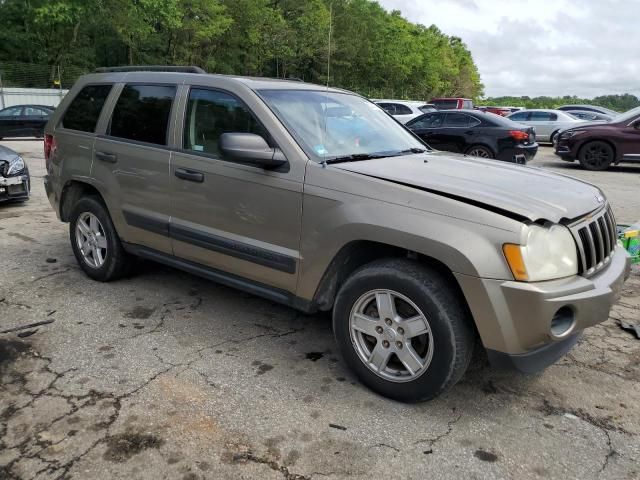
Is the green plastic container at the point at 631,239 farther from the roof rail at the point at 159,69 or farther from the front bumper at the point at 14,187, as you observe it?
the front bumper at the point at 14,187

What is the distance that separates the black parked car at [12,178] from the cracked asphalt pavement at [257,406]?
3823 millimetres

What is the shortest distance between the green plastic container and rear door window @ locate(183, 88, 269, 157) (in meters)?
2.90

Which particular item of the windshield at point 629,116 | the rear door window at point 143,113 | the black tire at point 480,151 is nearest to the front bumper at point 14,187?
the rear door window at point 143,113

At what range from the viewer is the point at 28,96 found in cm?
2756

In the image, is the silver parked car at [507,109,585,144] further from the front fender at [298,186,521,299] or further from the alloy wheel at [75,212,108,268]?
the front fender at [298,186,521,299]

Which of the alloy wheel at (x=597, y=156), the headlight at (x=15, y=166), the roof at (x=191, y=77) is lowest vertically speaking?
the headlight at (x=15, y=166)

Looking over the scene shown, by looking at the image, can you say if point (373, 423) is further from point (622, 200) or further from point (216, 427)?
point (622, 200)

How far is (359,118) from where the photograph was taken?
399cm

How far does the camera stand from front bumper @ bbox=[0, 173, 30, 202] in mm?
7461

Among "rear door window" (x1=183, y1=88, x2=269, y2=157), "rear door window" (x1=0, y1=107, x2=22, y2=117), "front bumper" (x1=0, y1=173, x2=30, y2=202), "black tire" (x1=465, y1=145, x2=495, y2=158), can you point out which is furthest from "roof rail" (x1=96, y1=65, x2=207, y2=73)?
"rear door window" (x1=0, y1=107, x2=22, y2=117)

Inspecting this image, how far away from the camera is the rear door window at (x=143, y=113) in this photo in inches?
159

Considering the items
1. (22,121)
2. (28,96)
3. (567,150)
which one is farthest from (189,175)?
(28,96)

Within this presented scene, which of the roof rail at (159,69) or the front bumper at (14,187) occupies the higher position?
the roof rail at (159,69)

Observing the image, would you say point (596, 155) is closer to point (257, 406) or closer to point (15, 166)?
point (15, 166)
